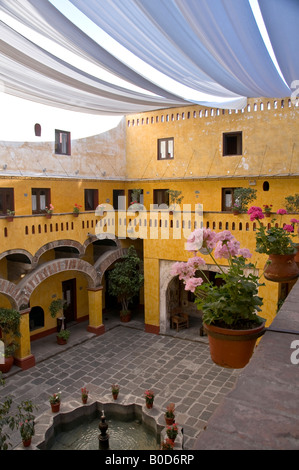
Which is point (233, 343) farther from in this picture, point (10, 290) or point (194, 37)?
point (10, 290)

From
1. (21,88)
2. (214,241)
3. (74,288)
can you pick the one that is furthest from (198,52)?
(74,288)

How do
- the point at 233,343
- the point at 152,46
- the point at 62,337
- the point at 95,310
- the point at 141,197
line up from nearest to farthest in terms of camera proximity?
the point at 233,343
the point at 152,46
the point at 62,337
the point at 95,310
the point at 141,197

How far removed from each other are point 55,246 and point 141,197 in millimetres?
6406

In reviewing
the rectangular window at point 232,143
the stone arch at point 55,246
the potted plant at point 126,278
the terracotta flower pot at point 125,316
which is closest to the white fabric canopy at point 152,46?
the stone arch at point 55,246

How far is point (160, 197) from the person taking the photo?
1783 centimetres

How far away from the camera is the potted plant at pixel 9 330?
1143 centimetres

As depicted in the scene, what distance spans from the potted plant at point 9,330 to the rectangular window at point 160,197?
8.67 metres

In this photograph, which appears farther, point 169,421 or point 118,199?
point 118,199

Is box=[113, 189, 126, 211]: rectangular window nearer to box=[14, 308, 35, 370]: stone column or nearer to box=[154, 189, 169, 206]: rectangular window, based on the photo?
box=[154, 189, 169, 206]: rectangular window

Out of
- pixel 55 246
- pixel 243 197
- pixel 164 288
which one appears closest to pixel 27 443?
pixel 55 246

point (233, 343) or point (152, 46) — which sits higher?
point (152, 46)

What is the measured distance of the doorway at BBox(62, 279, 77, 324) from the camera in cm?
1629
